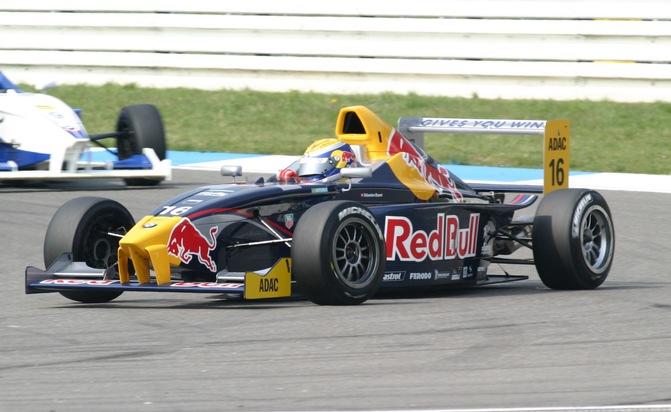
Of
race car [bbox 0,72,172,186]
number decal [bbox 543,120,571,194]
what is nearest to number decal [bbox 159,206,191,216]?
number decal [bbox 543,120,571,194]

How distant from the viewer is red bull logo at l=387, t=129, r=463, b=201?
350 inches

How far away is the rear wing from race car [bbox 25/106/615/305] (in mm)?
14

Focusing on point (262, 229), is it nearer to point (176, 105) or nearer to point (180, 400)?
point (180, 400)

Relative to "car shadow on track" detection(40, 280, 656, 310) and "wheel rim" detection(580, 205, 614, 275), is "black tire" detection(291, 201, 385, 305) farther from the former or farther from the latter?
"wheel rim" detection(580, 205, 614, 275)

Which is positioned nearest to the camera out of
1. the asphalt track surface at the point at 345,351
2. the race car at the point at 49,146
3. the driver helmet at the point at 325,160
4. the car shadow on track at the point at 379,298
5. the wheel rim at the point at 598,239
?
the asphalt track surface at the point at 345,351

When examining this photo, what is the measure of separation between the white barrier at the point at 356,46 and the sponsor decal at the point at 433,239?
30.5 ft

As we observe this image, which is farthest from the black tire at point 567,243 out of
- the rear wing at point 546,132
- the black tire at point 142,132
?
the black tire at point 142,132

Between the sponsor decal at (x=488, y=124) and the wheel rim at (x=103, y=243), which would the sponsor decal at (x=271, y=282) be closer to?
the wheel rim at (x=103, y=243)

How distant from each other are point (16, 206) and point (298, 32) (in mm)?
7505

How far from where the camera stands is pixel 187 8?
783 inches

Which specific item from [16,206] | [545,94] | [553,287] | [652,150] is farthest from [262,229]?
[545,94]

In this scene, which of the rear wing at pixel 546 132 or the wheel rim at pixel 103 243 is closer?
the wheel rim at pixel 103 243

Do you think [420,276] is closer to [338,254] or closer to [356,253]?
[356,253]

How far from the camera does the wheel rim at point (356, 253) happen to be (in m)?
7.63
